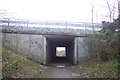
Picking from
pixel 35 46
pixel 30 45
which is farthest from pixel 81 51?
pixel 30 45

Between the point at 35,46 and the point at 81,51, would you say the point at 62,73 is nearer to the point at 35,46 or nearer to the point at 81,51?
the point at 35,46

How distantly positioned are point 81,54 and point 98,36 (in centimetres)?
495

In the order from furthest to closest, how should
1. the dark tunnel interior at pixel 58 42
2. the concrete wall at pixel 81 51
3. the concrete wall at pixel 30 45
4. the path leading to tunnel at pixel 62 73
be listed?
the dark tunnel interior at pixel 58 42 → the concrete wall at pixel 81 51 → the concrete wall at pixel 30 45 → the path leading to tunnel at pixel 62 73

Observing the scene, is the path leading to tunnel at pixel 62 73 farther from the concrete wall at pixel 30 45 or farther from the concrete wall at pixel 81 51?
the concrete wall at pixel 81 51

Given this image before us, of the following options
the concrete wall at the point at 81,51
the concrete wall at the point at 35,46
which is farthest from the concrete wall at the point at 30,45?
the concrete wall at the point at 81,51

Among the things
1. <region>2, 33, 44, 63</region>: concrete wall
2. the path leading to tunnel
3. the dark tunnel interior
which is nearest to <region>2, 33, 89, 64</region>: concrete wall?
<region>2, 33, 44, 63</region>: concrete wall

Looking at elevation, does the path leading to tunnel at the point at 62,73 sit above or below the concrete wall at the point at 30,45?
below

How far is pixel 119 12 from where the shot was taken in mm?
12664

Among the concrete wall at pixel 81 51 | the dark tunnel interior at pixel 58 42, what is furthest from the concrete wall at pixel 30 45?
the concrete wall at pixel 81 51

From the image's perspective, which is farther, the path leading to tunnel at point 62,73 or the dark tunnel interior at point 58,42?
the dark tunnel interior at point 58,42

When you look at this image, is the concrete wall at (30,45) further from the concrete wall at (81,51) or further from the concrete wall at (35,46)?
the concrete wall at (81,51)

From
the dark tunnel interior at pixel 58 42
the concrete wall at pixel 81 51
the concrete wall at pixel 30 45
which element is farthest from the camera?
the dark tunnel interior at pixel 58 42

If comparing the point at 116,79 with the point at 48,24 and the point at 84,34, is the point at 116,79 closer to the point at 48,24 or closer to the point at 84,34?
the point at 84,34

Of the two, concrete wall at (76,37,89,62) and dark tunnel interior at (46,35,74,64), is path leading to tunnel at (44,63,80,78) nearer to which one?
concrete wall at (76,37,89,62)
